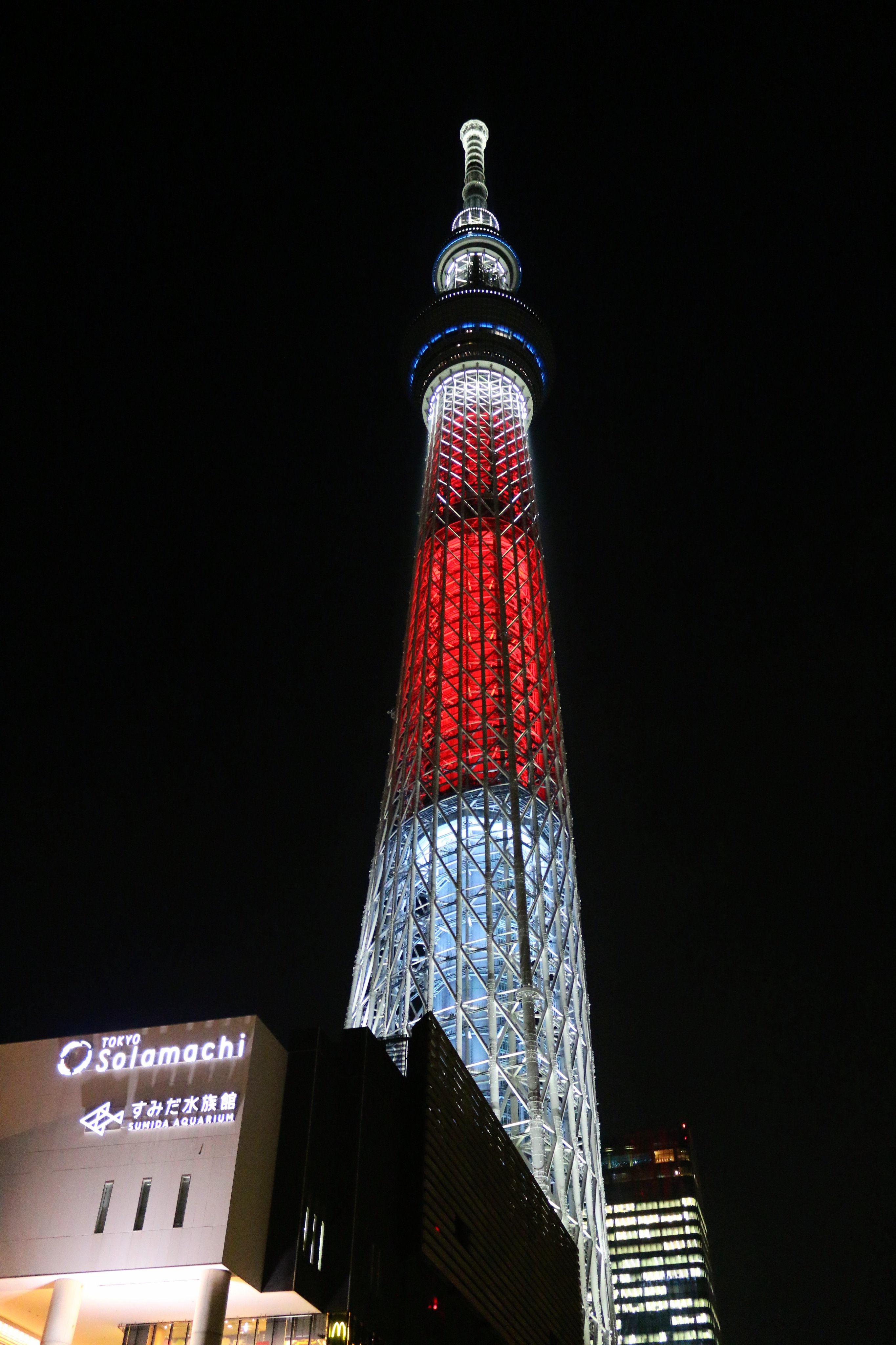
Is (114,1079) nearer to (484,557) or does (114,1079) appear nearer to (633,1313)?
(484,557)

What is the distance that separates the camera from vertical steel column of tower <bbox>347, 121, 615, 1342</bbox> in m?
51.8

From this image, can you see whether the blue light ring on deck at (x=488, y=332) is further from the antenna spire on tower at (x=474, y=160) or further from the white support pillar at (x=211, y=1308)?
the white support pillar at (x=211, y=1308)

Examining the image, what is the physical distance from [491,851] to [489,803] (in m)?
2.97

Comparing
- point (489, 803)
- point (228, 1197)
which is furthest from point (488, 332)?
point (228, 1197)

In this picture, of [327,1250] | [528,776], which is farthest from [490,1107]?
[528,776]

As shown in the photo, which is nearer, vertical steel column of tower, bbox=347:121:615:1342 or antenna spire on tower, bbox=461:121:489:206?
vertical steel column of tower, bbox=347:121:615:1342

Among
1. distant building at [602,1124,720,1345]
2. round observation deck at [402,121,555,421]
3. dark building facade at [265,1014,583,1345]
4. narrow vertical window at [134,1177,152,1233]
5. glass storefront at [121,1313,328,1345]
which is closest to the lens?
narrow vertical window at [134,1177,152,1233]

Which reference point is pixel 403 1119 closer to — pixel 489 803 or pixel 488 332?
pixel 489 803

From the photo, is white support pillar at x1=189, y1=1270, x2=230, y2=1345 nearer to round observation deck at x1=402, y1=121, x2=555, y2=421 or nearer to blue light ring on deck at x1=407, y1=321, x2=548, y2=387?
round observation deck at x1=402, y1=121, x2=555, y2=421

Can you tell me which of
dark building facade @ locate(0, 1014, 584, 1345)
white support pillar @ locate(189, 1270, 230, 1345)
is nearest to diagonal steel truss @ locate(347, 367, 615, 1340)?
dark building facade @ locate(0, 1014, 584, 1345)

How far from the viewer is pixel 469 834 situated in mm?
59906

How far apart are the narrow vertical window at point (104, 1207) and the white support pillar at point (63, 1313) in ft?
4.24

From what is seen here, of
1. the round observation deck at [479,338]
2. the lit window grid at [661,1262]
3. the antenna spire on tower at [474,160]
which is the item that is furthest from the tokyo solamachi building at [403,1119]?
the lit window grid at [661,1262]

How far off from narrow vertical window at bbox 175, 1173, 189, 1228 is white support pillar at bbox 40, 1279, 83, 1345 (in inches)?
117
